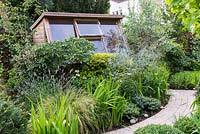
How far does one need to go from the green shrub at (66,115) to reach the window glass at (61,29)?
337 cm

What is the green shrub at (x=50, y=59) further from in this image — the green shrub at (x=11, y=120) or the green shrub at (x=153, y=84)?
the green shrub at (x=11, y=120)

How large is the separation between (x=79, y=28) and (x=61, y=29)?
617 millimetres

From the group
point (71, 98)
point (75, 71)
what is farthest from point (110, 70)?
point (71, 98)

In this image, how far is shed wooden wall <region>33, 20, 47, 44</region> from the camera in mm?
8312

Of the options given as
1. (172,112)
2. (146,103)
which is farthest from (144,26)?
(172,112)

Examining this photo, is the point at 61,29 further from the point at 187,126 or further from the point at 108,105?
the point at 187,126

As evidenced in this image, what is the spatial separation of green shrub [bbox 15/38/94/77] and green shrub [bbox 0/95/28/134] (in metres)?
3.34

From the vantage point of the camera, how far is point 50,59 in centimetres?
674

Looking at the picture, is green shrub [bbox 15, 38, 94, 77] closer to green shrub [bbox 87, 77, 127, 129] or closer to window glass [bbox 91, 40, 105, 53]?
green shrub [bbox 87, 77, 127, 129]

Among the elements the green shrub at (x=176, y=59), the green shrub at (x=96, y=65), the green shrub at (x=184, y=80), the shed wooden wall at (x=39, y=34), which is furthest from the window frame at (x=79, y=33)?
the green shrub at (x=184, y=80)

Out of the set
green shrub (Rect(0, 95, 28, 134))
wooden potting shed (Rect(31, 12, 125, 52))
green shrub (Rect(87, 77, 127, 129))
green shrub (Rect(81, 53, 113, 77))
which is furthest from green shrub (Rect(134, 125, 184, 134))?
wooden potting shed (Rect(31, 12, 125, 52))

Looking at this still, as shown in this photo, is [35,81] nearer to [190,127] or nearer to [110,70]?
[110,70]

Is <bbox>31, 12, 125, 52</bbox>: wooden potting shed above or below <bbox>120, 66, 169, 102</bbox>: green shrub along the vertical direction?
above

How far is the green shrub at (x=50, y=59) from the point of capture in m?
6.58
